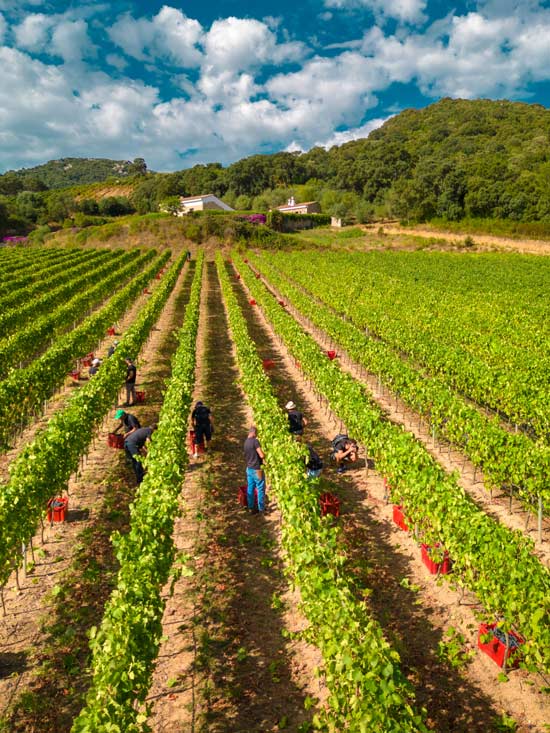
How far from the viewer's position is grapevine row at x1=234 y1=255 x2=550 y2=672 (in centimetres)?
588

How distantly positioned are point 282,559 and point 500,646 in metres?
3.68

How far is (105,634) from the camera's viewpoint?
536cm

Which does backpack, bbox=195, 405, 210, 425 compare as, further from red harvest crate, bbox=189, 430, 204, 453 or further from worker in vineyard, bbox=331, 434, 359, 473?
worker in vineyard, bbox=331, 434, 359, 473

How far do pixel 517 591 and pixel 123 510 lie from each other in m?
7.57

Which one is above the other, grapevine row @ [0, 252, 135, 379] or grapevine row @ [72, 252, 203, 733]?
grapevine row @ [0, 252, 135, 379]

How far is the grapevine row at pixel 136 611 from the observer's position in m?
4.69

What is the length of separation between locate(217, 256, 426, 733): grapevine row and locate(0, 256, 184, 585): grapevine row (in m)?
4.30

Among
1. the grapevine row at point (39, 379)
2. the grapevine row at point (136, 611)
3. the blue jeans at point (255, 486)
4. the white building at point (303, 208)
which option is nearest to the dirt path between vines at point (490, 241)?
the white building at point (303, 208)

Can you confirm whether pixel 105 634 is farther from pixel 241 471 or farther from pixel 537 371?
pixel 537 371

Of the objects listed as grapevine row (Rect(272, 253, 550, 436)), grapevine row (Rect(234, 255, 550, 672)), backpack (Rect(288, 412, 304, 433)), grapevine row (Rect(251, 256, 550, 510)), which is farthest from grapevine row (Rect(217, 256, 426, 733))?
grapevine row (Rect(272, 253, 550, 436))

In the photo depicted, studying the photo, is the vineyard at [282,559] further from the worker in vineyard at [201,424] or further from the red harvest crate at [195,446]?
the worker in vineyard at [201,424]

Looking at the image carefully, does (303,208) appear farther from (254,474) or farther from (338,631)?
(338,631)

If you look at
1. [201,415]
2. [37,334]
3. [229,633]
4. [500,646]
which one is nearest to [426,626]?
[500,646]

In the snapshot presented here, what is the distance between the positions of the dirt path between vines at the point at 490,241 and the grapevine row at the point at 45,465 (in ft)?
222
